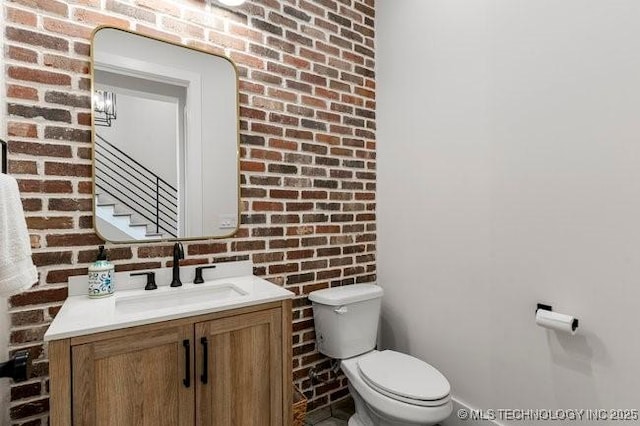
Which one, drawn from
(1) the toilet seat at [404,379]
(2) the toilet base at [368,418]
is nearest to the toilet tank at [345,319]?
(1) the toilet seat at [404,379]

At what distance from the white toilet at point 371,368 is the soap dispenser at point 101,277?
3.45 ft

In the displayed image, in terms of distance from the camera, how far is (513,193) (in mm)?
1666

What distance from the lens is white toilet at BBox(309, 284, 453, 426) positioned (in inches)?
59.2

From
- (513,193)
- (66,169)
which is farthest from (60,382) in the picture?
(513,193)

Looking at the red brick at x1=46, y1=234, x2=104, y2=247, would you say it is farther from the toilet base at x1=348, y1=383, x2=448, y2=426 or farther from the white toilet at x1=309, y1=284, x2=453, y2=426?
the toilet base at x1=348, y1=383, x2=448, y2=426

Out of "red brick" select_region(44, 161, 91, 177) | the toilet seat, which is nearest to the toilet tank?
the toilet seat

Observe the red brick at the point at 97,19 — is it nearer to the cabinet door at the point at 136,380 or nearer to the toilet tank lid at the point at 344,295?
the cabinet door at the point at 136,380

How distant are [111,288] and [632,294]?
2.10 m

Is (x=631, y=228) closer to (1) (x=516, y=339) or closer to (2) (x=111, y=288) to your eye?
(1) (x=516, y=339)

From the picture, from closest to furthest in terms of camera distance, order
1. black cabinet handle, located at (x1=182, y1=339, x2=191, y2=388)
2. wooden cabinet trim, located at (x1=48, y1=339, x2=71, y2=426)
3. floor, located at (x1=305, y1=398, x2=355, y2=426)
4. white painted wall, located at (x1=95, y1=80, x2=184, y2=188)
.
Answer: wooden cabinet trim, located at (x1=48, y1=339, x2=71, y2=426) < black cabinet handle, located at (x1=182, y1=339, x2=191, y2=388) < white painted wall, located at (x1=95, y1=80, x2=184, y2=188) < floor, located at (x1=305, y1=398, x2=355, y2=426)

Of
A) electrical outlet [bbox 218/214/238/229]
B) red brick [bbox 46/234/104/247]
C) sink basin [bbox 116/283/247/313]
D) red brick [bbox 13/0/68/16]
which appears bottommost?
sink basin [bbox 116/283/247/313]

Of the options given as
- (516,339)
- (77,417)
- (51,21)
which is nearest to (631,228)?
(516,339)

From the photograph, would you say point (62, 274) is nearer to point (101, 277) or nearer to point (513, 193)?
point (101, 277)

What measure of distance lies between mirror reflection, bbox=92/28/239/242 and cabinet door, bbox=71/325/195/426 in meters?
0.57
